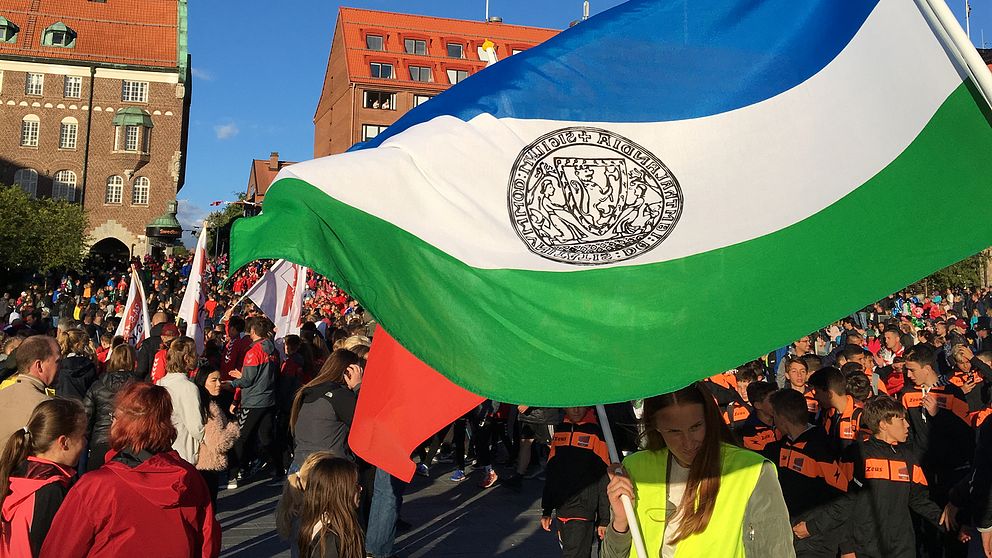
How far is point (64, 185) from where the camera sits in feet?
184

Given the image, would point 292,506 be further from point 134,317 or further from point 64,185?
point 64,185

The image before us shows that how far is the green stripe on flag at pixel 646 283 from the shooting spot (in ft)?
10.0

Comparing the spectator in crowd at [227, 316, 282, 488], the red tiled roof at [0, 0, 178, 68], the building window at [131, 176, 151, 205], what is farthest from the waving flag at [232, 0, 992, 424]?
the red tiled roof at [0, 0, 178, 68]

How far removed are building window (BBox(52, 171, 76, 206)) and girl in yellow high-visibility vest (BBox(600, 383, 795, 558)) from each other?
196ft

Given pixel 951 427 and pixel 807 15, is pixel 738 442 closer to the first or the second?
pixel 807 15

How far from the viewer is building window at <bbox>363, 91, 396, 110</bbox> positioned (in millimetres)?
65750

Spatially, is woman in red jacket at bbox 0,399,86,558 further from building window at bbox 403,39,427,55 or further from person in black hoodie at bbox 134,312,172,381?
building window at bbox 403,39,427,55

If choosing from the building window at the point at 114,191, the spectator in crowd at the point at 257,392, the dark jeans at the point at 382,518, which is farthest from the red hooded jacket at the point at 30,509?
the building window at the point at 114,191

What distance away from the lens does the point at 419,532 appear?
8750 mm

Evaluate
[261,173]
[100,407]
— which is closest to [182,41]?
[261,173]

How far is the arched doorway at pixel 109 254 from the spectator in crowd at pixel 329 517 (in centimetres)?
5076

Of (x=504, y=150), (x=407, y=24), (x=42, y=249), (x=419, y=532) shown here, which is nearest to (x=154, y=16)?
(x=407, y=24)

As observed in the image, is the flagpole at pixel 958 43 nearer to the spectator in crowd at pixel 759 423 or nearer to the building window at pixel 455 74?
the spectator in crowd at pixel 759 423

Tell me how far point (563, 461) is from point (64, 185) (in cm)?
5783
